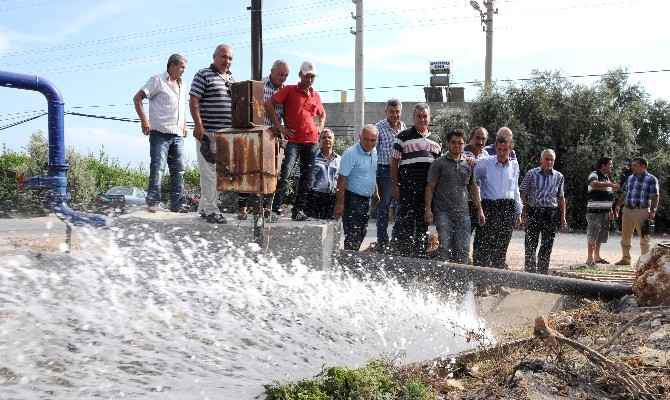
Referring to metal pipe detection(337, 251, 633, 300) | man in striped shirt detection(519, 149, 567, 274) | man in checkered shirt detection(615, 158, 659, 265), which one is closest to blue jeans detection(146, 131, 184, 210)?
metal pipe detection(337, 251, 633, 300)

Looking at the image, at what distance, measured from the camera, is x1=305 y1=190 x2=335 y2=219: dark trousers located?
7.82 m

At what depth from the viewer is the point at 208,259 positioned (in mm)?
6324

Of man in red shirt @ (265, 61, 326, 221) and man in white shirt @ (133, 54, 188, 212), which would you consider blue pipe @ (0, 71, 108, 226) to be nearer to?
man in white shirt @ (133, 54, 188, 212)

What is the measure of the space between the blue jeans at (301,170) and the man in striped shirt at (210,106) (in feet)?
2.34

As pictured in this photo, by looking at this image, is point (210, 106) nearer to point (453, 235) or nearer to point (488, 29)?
point (453, 235)

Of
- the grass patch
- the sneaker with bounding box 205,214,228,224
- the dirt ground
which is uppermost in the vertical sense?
the sneaker with bounding box 205,214,228,224

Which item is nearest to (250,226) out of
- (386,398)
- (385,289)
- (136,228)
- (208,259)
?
(208,259)

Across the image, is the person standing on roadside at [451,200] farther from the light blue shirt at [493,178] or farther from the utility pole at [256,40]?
the utility pole at [256,40]

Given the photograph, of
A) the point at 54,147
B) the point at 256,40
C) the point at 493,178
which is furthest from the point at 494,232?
the point at 256,40

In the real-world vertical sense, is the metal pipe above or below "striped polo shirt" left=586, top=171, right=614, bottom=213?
below

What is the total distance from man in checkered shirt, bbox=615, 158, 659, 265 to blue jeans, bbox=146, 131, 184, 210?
23.3 ft

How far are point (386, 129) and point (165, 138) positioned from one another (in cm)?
244

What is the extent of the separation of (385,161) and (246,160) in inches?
86.0

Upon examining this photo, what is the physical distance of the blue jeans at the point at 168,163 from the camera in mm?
7199
